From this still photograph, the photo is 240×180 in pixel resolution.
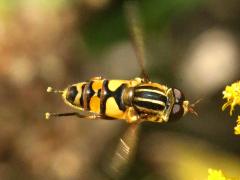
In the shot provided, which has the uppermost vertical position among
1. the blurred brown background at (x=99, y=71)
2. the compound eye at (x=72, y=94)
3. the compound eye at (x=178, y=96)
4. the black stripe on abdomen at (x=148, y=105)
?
the compound eye at (x=72, y=94)

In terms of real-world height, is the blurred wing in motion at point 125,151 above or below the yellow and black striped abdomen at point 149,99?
below

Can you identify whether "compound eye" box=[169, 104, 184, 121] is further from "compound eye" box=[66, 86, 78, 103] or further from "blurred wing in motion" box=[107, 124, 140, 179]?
"compound eye" box=[66, 86, 78, 103]

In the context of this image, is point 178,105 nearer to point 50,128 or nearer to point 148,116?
point 148,116

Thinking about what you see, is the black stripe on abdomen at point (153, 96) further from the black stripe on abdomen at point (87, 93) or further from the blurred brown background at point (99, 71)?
the blurred brown background at point (99, 71)

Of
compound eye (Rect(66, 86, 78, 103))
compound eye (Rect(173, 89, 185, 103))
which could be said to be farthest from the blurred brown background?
compound eye (Rect(66, 86, 78, 103))

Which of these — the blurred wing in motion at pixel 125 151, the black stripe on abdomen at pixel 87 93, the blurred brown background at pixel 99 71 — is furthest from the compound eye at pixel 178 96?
the blurred brown background at pixel 99 71

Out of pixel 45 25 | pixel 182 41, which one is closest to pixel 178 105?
pixel 182 41
